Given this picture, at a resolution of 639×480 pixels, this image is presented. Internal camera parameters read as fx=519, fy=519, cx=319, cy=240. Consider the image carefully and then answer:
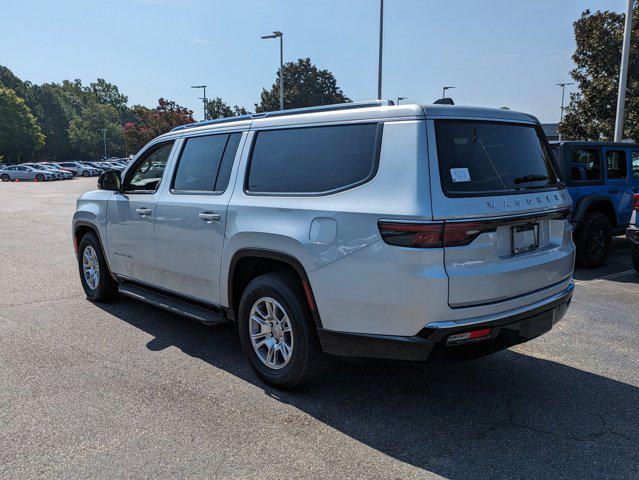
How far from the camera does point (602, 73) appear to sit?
18.5 meters

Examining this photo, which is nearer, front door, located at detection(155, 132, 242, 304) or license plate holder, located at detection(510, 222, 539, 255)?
license plate holder, located at detection(510, 222, 539, 255)

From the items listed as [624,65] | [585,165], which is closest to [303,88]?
[624,65]

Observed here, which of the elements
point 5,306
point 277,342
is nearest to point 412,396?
point 277,342

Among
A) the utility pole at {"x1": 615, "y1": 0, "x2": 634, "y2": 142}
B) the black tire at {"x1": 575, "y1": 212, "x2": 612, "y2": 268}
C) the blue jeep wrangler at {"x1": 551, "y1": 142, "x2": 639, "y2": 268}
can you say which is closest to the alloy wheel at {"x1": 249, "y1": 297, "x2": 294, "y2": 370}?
the blue jeep wrangler at {"x1": 551, "y1": 142, "x2": 639, "y2": 268}

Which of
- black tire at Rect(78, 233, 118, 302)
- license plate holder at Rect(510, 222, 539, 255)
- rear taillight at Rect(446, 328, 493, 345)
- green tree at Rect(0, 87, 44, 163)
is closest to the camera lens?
rear taillight at Rect(446, 328, 493, 345)

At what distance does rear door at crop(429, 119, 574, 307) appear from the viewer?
2.91 metres

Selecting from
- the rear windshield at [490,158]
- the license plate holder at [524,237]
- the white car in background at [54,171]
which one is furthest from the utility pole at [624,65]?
the white car in background at [54,171]

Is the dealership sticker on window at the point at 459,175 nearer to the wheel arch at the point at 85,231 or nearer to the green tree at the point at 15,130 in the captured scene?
the wheel arch at the point at 85,231

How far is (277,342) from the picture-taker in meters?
3.67

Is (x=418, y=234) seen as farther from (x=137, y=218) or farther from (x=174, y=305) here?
(x=137, y=218)

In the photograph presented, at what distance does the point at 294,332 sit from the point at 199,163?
6.05ft

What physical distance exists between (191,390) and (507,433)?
2.14 metres

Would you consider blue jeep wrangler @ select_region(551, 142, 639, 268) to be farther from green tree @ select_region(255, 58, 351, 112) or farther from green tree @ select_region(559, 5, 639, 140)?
green tree @ select_region(255, 58, 351, 112)

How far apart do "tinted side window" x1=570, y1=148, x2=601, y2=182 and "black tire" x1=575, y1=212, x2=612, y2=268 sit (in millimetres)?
584
